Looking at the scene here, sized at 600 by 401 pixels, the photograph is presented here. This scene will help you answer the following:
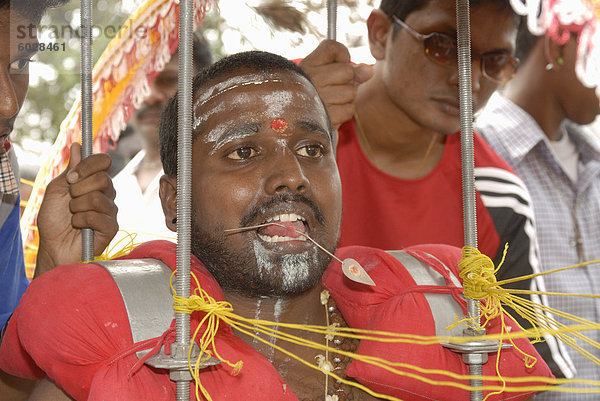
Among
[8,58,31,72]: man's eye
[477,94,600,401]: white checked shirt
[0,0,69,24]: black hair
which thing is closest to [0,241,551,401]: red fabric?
[8,58,31,72]: man's eye

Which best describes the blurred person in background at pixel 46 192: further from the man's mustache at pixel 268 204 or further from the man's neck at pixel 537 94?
the man's neck at pixel 537 94

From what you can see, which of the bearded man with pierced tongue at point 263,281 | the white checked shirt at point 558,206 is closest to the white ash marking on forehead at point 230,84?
the bearded man with pierced tongue at point 263,281

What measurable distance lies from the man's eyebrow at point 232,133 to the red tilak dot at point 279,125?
0.13ft

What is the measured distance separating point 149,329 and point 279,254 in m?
0.39

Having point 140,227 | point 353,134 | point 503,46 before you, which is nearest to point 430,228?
point 353,134

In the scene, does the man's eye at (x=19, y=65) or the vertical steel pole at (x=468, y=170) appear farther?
the man's eye at (x=19, y=65)

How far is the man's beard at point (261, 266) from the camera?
1659 millimetres

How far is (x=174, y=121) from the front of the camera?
1.97 m

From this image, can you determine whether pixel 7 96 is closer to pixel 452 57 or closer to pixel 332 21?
pixel 332 21

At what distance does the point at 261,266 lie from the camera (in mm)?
1666

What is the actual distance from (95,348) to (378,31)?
1.88 m

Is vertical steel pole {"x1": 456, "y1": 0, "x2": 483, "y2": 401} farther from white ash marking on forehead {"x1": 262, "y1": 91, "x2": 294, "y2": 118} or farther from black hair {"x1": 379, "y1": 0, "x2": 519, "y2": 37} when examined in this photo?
black hair {"x1": 379, "y1": 0, "x2": 519, "y2": 37}

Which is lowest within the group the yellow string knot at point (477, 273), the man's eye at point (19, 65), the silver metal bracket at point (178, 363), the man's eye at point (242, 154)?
the silver metal bracket at point (178, 363)

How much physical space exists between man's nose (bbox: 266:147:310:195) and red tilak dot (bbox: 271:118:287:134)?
6 cm
